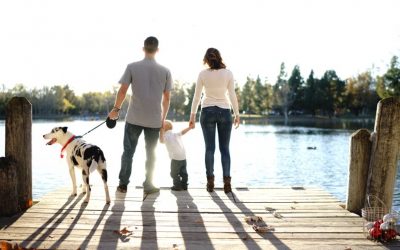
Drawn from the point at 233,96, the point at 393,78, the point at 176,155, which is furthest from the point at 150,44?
the point at 393,78

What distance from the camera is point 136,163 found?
26.8 metres

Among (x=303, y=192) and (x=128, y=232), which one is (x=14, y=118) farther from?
(x=303, y=192)

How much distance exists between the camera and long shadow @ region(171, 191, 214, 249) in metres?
4.43

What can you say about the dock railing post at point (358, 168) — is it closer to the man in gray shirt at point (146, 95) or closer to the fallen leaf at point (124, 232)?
the man in gray shirt at point (146, 95)

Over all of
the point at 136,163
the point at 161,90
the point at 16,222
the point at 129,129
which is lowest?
the point at 136,163

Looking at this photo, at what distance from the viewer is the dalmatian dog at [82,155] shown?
5.86 metres

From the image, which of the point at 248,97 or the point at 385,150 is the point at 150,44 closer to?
the point at 385,150

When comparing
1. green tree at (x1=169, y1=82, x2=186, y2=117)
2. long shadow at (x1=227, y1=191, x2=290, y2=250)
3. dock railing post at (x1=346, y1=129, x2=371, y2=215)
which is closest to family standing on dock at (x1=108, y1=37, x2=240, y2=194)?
long shadow at (x1=227, y1=191, x2=290, y2=250)

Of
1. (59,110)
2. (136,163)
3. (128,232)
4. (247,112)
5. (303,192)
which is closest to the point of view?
(128,232)

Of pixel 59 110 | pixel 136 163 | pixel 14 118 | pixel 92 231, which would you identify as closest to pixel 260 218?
pixel 92 231

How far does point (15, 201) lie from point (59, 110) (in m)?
121

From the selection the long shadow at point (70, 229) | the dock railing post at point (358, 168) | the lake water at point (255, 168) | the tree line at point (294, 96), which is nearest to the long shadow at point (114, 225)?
the long shadow at point (70, 229)

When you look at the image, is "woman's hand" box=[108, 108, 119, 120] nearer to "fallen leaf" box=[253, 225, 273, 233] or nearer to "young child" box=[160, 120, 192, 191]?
"young child" box=[160, 120, 192, 191]

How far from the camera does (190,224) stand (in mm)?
5031
